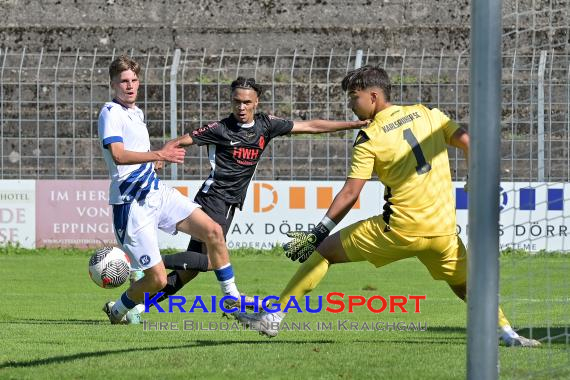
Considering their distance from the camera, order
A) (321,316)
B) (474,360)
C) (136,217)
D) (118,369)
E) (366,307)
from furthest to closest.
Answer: (366,307) → (321,316) → (136,217) → (118,369) → (474,360)

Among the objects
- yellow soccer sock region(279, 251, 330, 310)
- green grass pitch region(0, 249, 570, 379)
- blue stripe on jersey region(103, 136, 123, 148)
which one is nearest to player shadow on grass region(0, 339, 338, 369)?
green grass pitch region(0, 249, 570, 379)

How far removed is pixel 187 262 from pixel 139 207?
3.03 ft

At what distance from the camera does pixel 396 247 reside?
788cm

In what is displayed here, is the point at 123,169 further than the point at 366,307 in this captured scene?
No

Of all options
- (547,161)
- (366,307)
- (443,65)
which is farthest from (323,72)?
(366,307)

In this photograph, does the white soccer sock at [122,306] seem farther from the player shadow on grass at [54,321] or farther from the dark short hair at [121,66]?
the dark short hair at [121,66]

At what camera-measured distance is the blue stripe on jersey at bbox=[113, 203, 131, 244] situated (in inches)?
360

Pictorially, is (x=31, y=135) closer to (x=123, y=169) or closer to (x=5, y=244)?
(x=5, y=244)

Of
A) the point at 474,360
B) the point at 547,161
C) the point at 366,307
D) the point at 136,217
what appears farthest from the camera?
the point at 547,161

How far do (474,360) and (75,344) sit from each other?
378 cm

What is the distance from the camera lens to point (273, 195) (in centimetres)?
1748

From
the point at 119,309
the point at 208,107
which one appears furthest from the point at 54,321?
the point at 208,107

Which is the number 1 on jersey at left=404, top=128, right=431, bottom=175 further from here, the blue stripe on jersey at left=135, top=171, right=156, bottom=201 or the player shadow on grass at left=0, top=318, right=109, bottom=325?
the player shadow on grass at left=0, top=318, right=109, bottom=325

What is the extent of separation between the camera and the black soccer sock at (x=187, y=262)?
32.4 ft
